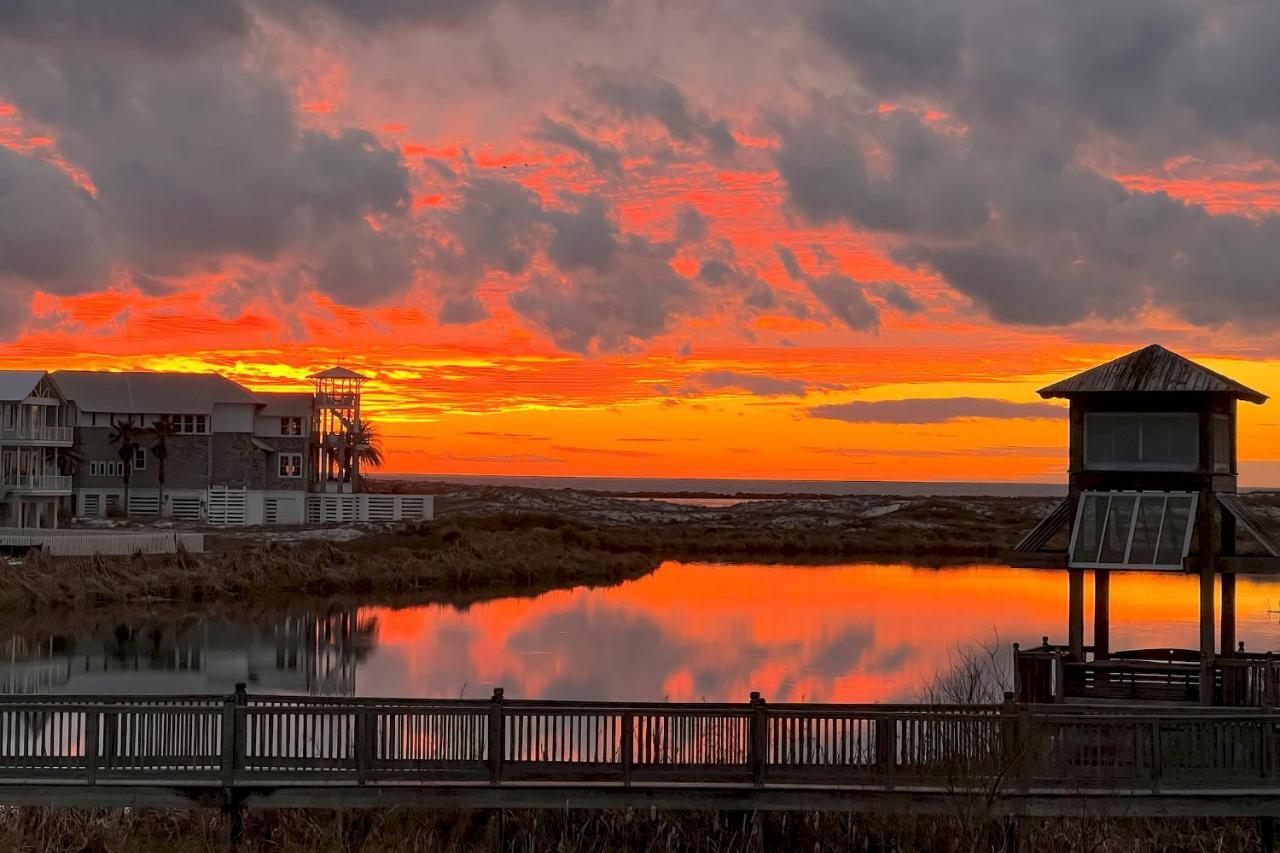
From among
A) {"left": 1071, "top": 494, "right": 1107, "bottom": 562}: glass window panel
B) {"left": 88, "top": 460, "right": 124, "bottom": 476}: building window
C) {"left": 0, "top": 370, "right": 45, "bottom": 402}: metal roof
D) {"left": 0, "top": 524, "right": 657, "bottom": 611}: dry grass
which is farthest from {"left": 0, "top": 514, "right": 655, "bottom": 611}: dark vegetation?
{"left": 1071, "top": 494, "right": 1107, "bottom": 562}: glass window panel

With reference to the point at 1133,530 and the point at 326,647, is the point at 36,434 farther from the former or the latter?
the point at 1133,530

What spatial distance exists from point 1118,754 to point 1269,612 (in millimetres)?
40683

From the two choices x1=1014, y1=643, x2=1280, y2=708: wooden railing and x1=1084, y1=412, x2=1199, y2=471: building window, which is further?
x1=1084, y1=412, x2=1199, y2=471: building window

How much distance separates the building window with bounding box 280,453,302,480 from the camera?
3452 inches

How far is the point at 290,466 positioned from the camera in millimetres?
87938

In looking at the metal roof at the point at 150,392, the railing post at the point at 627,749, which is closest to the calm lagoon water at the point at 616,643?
the railing post at the point at 627,749

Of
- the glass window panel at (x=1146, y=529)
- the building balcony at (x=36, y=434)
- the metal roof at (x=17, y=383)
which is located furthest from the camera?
the metal roof at (x=17, y=383)

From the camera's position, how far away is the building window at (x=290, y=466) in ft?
288

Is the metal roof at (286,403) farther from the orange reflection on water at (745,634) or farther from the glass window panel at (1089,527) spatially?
the glass window panel at (1089,527)

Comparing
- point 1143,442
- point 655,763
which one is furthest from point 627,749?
point 1143,442

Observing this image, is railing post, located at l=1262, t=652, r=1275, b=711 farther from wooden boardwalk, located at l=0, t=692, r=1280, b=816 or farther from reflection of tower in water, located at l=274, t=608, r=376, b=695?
reflection of tower in water, located at l=274, t=608, r=376, b=695

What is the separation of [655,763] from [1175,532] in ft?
32.2

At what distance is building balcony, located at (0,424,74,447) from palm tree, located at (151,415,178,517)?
185 inches

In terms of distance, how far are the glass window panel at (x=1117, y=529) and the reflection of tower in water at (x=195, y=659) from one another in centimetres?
2026
